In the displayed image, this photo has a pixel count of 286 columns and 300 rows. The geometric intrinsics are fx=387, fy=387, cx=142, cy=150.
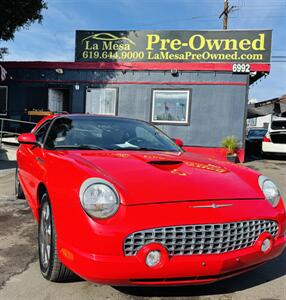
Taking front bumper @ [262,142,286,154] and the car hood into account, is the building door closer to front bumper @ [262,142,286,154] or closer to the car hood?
front bumper @ [262,142,286,154]

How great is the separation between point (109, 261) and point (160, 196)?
570 mm

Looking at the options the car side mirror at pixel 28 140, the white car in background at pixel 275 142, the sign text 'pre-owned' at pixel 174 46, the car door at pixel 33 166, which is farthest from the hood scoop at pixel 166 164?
the white car in background at pixel 275 142

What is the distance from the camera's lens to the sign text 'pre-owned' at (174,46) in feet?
45.9

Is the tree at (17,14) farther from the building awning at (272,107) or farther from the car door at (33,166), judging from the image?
the building awning at (272,107)

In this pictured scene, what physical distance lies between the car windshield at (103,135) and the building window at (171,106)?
9492mm

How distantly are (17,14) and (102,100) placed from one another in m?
4.19

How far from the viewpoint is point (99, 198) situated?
2.70 meters

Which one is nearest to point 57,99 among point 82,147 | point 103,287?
point 82,147

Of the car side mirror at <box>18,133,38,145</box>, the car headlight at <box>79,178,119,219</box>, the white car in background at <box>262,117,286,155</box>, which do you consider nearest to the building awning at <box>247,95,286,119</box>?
the white car in background at <box>262,117,286,155</box>

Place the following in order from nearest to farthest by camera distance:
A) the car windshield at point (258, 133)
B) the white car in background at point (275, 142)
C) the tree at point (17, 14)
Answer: the tree at point (17, 14), the white car in background at point (275, 142), the car windshield at point (258, 133)

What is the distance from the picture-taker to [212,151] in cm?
1381

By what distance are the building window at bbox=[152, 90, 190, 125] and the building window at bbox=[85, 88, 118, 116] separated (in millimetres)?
1593

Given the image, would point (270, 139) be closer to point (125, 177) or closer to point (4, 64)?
point (4, 64)

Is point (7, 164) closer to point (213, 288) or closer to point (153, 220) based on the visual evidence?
point (213, 288)
